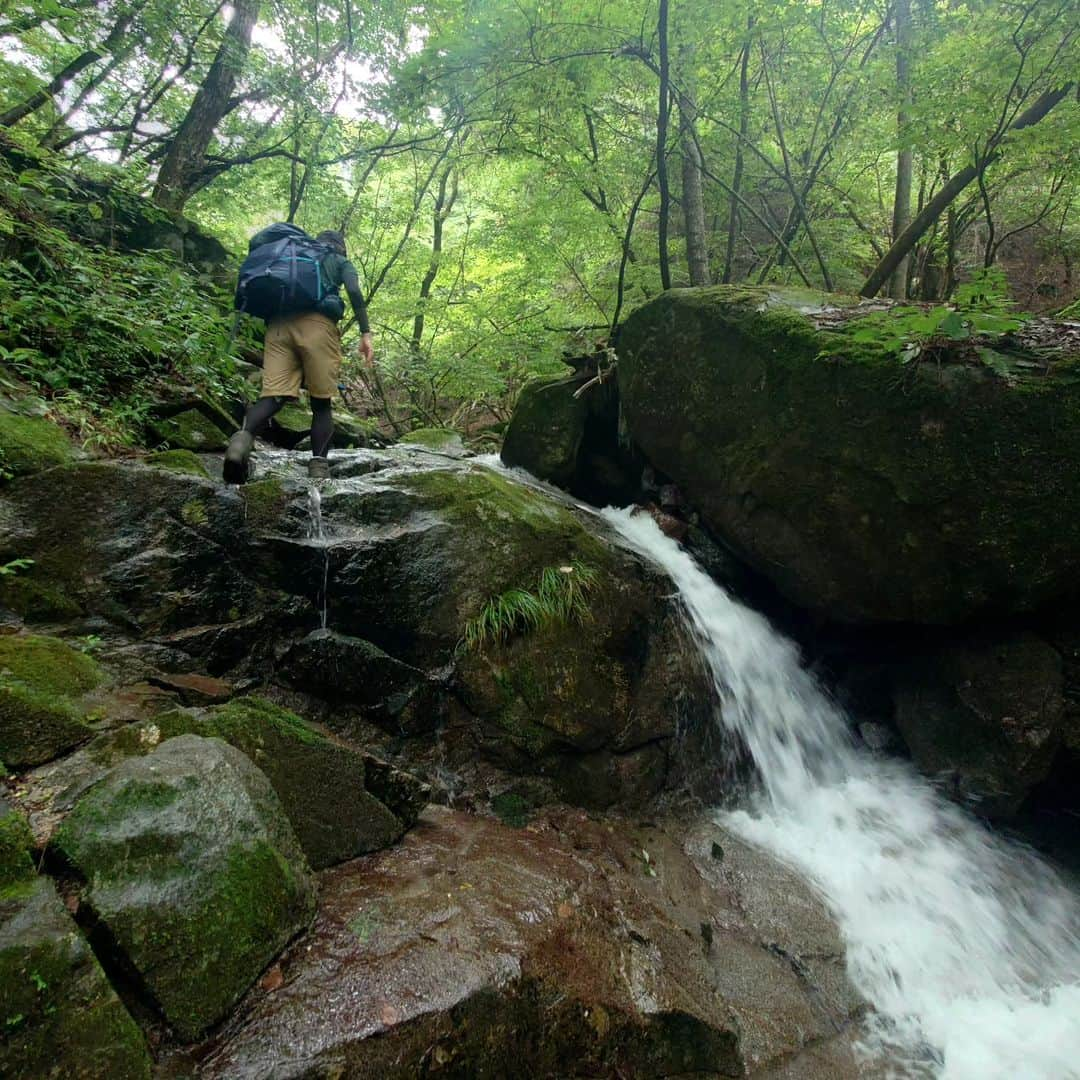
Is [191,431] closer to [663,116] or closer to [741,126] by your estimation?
[663,116]

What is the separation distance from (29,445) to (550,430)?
5728 millimetres

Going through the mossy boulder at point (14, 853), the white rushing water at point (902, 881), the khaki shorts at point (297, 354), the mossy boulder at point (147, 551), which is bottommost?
the white rushing water at point (902, 881)

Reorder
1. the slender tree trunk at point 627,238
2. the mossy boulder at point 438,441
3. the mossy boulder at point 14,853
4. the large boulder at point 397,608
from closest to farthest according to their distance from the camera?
the mossy boulder at point 14,853
the large boulder at point 397,608
the slender tree trunk at point 627,238
the mossy boulder at point 438,441

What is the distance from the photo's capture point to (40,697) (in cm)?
254

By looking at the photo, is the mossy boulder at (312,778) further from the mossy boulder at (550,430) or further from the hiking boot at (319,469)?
the mossy boulder at (550,430)

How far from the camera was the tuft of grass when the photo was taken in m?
4.35

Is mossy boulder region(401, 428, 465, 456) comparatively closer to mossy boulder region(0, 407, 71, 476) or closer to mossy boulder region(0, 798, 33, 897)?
mossy boulder region(0, 407, 71, 476)

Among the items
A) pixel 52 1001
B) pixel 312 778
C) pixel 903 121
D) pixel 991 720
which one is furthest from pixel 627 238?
pixel 52 1001

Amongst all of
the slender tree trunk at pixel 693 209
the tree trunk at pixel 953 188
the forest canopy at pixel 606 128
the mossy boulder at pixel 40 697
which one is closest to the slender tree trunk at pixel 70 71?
the forest canopy at pixel 606 128

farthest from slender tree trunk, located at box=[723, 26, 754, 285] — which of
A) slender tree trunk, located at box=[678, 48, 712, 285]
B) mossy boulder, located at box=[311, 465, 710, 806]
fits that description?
mossy boulder, located at box=[311, 465, 710, 806]

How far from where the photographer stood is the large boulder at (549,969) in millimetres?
1929

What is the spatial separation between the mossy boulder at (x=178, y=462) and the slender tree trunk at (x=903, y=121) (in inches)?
291

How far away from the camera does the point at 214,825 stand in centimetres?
211

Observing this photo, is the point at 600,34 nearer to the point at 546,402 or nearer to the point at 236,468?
the point at 546,402
